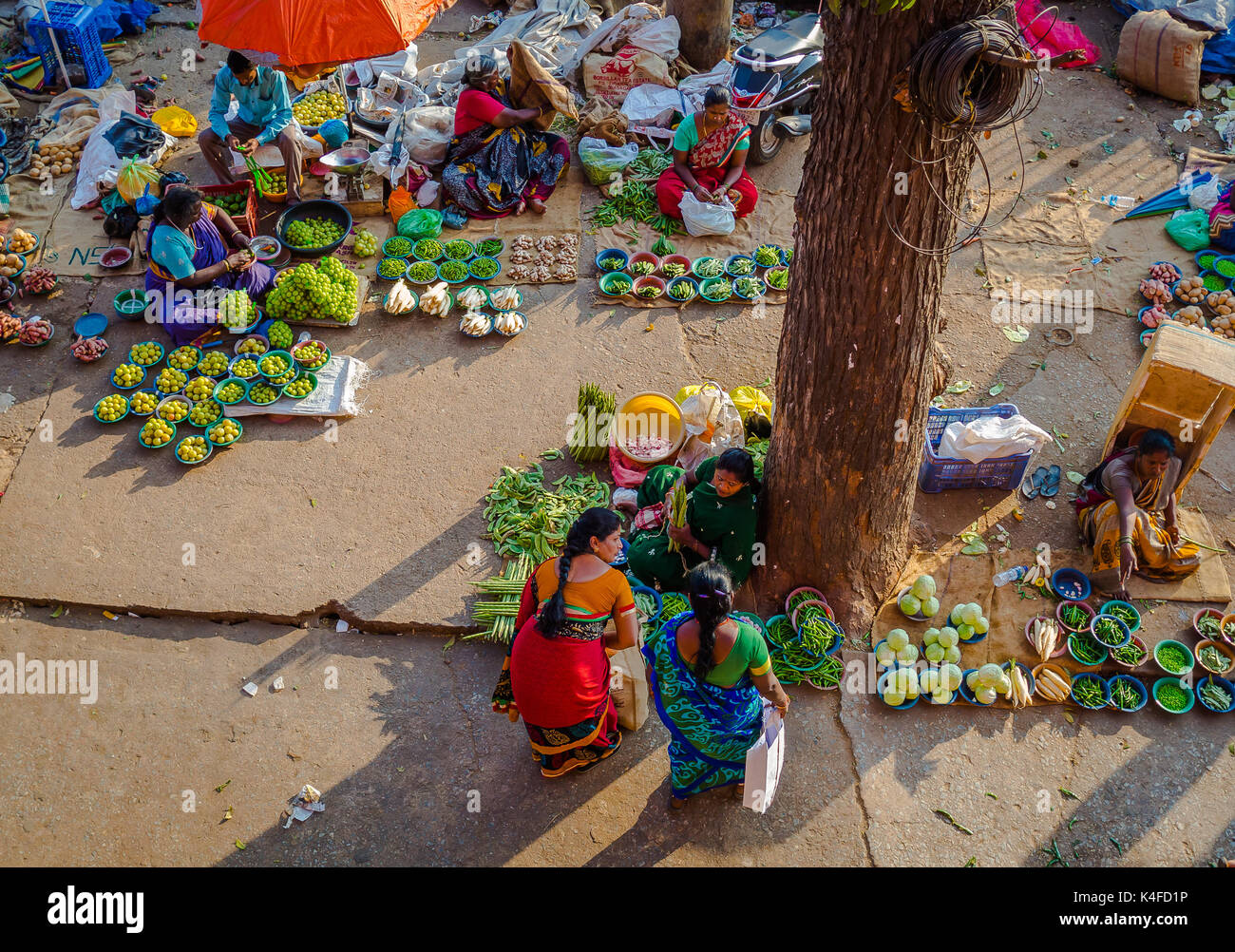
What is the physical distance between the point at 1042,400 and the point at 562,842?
445cm

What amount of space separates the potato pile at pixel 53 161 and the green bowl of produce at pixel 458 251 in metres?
3.73

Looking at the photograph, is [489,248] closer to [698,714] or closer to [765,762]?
[698,714]

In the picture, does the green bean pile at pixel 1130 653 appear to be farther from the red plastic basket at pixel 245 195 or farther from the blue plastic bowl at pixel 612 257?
the red plastic basket at pixel 245 195

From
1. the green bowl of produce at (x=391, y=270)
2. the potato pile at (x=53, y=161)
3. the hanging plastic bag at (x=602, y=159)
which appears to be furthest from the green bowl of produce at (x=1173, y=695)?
the potato pile at (x=53, y=161)

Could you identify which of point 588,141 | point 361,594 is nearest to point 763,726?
point 361,594

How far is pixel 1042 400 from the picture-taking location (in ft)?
20.8

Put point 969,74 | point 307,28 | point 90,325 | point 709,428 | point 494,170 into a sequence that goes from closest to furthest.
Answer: point 969,74 < point 709,428 < point 307,28 < point 90,325 < point 494,170

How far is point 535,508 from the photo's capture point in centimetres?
558

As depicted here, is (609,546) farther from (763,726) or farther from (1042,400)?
(1042,400)

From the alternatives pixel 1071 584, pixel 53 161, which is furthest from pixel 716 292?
pixel 53 161

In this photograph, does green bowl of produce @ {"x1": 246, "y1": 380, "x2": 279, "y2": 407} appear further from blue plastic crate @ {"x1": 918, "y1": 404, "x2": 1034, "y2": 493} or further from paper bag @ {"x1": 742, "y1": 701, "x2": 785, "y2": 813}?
blue plastic crate @ {"x1": 918, "y1": 404, "x2": 1034, "y2": 493}

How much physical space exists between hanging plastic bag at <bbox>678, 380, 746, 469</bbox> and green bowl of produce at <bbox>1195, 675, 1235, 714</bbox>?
2786 millimetres

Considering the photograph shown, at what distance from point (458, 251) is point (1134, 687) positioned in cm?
559

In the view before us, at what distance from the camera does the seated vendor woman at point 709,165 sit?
734 cm
